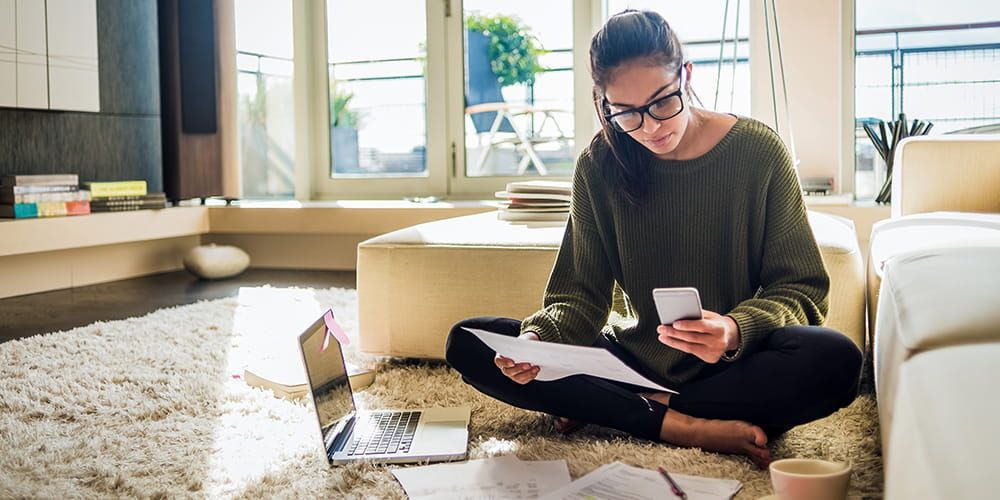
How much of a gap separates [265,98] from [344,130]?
55cm

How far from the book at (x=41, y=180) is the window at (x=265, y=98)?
1396mm

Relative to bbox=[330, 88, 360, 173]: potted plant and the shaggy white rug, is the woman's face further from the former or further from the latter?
bbox=[330, 88, 360, 173]: potted plant

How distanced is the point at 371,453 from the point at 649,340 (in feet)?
1.86

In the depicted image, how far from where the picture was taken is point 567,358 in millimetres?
1478

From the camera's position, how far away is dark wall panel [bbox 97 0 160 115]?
4.71 meters

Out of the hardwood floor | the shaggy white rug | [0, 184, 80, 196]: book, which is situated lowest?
the shaggy white rug

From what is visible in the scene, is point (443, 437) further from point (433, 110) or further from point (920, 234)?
point (433, 110)

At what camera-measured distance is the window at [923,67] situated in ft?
13.9

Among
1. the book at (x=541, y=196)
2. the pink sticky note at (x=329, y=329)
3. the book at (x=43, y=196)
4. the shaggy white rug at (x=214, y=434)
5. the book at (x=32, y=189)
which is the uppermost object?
the book at (x=32, y=189)

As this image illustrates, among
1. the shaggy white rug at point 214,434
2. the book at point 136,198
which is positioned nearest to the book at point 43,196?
the book at point 136,198

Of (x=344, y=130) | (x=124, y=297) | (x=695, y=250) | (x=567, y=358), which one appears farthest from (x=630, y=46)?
(x=344, y=130)

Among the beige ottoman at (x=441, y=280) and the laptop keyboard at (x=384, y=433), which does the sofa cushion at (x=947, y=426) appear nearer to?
the laptop keyboard at (x=384, y=433)

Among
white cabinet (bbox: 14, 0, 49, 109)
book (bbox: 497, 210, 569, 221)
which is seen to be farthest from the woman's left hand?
white cabinet (bbox: 14, 0, 49, 109)

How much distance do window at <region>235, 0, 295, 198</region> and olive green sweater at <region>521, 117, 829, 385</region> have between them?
13.4 ft
